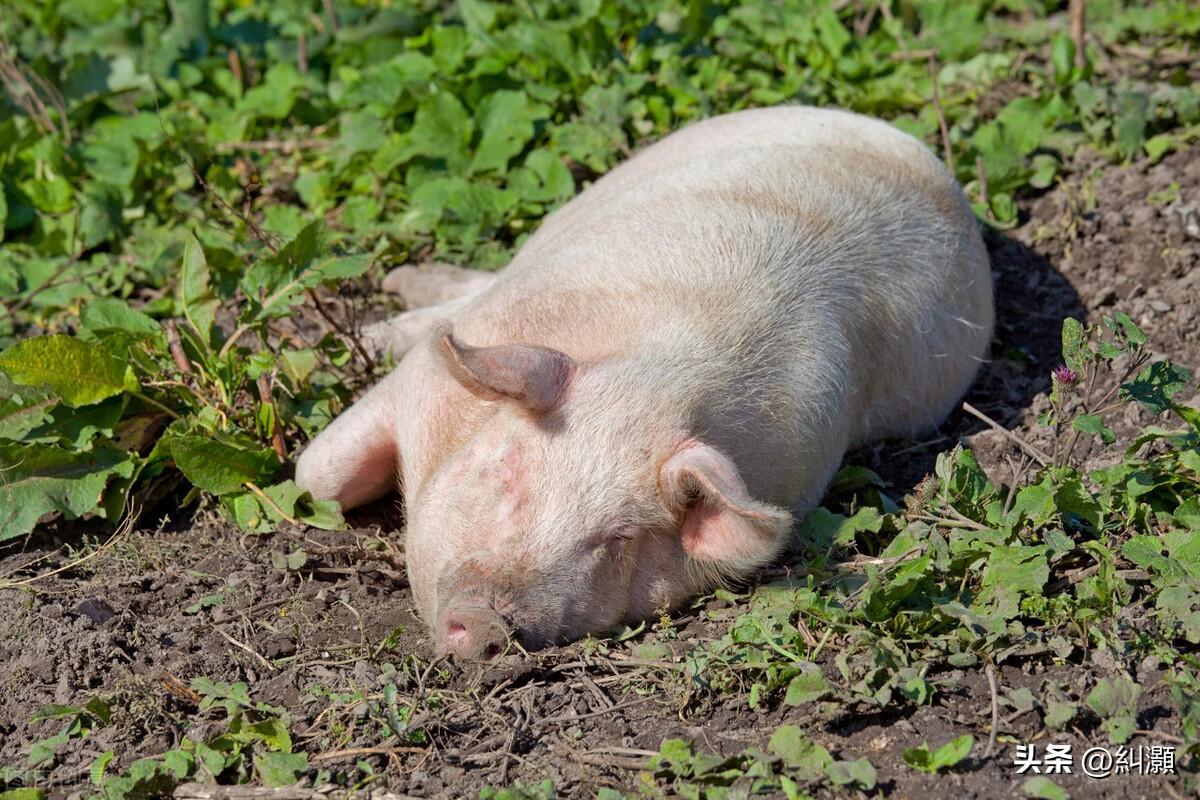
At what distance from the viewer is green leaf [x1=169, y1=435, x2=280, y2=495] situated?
4391 millimetres

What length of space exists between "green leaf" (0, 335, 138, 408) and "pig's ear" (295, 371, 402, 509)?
69cm

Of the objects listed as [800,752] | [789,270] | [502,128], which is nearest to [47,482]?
[789,270]

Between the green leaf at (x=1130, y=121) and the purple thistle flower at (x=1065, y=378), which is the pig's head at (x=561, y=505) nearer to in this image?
the purple thistle flower at (x=1065, y=378)

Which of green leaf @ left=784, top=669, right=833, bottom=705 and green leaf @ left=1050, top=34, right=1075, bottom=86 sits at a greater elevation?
green leaf @ left=1050, top=34, right=1075, bottom=86

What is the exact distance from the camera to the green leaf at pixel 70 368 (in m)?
4.34

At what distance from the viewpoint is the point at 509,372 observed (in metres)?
3.61

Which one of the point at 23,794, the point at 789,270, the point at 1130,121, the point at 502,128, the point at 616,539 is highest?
the point at 789,270

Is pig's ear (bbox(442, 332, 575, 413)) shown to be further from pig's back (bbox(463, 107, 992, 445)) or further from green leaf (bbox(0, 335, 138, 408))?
green leaf (bbox(0, 335, 138, 408))

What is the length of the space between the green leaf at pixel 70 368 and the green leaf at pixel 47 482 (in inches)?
7.7

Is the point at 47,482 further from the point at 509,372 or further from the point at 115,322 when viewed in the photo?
the point at 509,372

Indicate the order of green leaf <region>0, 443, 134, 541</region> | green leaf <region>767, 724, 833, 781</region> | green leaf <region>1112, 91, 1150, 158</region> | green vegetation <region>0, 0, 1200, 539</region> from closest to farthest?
green leaf <region>767, 724, 833, 781</region> < green leaf <region>0, 443, 134, 541</region> < green vegetation <region>0, 0, 1200, 539</region> < green leaf <region>1112, 91, 1150, 158</region>

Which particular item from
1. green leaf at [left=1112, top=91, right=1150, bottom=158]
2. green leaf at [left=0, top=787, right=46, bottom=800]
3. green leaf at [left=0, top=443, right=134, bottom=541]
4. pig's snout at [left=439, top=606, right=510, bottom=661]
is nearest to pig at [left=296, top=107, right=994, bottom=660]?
pig's snout at [left=439, top=606, right=510, bottom=661]

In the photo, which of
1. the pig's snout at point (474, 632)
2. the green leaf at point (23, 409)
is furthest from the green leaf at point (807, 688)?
the green leaf at point (23, 409)

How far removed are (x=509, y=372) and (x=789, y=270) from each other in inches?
48.8
